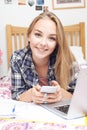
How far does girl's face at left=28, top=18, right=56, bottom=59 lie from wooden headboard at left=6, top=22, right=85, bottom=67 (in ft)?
3.99

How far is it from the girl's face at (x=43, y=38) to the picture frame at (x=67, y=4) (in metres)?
1.59

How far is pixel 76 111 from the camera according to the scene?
39.8 inches

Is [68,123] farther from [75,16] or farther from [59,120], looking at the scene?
[75,16]

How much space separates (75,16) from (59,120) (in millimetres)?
2271

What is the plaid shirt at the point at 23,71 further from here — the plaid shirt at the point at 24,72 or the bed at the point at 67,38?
the bed at the point at 67,38

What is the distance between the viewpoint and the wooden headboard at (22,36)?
9.11 ft

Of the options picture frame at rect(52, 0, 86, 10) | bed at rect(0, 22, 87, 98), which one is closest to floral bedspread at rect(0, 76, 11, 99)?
bed at rect(0, 22, 87, 98)

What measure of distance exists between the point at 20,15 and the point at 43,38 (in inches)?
62.1

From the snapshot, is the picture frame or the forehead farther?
the picture frame

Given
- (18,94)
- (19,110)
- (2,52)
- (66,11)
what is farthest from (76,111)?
(66,11)

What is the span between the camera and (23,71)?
60.9 inches

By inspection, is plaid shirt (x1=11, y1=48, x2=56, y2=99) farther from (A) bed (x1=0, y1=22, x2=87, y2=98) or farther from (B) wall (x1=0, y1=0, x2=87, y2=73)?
(B) wall (x1=0, y1=0, x2=87, y2=73)

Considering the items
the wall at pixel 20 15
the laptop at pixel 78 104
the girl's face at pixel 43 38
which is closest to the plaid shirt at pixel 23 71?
the girl's face at pixel 43 38

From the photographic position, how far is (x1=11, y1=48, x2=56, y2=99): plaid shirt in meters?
1.54
